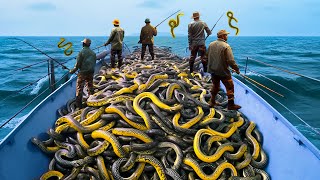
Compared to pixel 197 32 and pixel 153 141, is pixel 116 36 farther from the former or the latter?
pixel 153 141

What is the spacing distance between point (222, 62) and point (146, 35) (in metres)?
6.62

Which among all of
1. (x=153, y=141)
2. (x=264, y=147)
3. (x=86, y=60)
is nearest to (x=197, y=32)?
(x=86, y=60)

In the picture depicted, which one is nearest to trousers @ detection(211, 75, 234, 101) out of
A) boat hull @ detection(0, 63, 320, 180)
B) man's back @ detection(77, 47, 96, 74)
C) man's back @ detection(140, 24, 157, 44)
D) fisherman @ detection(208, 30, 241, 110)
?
fisherman @ detection(208, 30, 241, 110)

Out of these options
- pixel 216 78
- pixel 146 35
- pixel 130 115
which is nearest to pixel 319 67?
pixel 146 35

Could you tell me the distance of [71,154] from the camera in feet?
18.9

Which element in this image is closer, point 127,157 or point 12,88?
point 127,157

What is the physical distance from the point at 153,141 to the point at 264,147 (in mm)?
2564

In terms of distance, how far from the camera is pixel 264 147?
20.5 feet

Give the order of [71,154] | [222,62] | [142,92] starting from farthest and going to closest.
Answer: [142,92], [222,62], [71,154]

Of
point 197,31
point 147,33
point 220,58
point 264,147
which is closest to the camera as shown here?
point 264,147

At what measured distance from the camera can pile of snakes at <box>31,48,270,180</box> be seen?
548cm

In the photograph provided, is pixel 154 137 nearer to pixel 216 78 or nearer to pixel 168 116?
pixel 168 116

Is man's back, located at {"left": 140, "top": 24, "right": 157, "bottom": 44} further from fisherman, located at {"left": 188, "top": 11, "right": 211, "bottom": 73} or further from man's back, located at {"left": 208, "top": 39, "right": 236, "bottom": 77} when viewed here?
man's back, located at {"left": 208, "top": 39, "right": 236, "bottom": 77}

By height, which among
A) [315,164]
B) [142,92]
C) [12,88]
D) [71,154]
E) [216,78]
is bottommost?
Result: [12,88]
